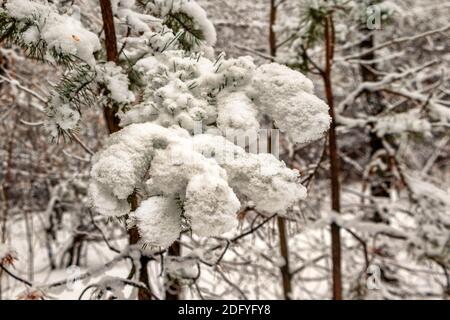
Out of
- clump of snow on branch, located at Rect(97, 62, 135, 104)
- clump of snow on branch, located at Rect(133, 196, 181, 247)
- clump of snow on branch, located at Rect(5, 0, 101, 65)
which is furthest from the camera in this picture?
clump of snow on branch, located at Rect(97, 62, 135, 104)

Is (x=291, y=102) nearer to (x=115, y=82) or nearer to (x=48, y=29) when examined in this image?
(x=115, y=82)

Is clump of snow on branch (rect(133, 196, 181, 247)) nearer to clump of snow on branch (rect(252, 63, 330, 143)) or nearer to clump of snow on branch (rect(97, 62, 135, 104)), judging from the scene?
clump of snow on branch (rect(252, 63, 330, 143))

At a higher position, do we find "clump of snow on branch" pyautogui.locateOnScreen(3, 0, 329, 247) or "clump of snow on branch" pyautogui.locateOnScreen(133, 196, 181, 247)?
"clump of snow on branch" pyautogui.locateOnScreen(3, 0, 329, 247)

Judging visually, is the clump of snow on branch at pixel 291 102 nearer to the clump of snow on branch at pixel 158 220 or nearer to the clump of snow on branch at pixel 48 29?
the clump of snow on branch at pixel 158 220

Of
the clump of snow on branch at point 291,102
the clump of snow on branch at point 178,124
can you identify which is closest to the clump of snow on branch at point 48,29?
the clump of snow on branch at point 178,124

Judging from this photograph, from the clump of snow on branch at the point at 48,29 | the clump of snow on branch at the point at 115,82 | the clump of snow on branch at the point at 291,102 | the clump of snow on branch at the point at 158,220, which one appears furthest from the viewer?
the clump of snow on branch at the point at 115,82

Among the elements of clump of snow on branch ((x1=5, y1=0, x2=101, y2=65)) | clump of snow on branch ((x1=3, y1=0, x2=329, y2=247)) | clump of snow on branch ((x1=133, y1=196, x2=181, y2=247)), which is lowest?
clump of snow on branch ((x1=133, y1=196, x2=181, y2=247))

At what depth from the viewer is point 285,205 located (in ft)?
4.13

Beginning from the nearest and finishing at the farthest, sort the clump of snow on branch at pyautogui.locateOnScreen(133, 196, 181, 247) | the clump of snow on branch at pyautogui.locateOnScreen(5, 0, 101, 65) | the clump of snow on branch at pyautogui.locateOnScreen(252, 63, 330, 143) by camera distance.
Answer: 1. the clump of snow on branch at pyautogui.locateOnScreen(133, 196, 181, 247)
2. the clump of snow on branch at pyautogui.locateOnScreen(252, 63, 330, 143)
3. the clump of snow on branch at pyautogui.locateOnScreen(5, 0, 101, 65)

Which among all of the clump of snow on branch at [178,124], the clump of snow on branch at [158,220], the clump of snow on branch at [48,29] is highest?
the clump of snow on branch at [48,29]

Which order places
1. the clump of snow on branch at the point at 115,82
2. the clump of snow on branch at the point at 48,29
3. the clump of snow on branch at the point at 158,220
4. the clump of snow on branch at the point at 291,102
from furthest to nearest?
the clump of snow on branch at the point at 115,82 < the clump of snow on branch at the point at 48,29 < the clump of snow on branch at the point at 291,102 < the clump of snow on branch at the point at 158,220

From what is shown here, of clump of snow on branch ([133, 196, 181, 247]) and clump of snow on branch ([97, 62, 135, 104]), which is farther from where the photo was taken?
clump of snow on branch ([97, 62, 135, 104])

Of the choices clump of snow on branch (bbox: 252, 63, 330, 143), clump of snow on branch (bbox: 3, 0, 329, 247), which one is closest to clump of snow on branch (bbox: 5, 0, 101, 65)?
clump of snow on branch (bbox: 3, 0, 329, 247)
